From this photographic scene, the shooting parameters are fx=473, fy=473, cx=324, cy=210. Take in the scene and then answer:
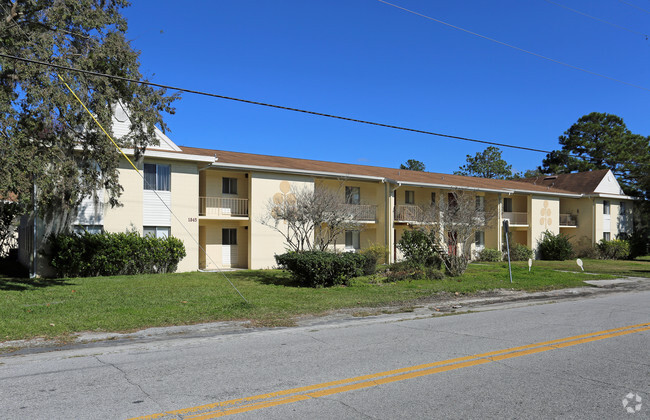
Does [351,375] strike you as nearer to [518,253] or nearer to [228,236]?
[228,236]

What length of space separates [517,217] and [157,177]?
85.7 feet

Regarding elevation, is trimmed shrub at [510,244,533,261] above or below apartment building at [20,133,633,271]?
below

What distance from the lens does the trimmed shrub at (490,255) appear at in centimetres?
3144

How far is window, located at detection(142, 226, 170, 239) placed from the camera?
21.0 meters

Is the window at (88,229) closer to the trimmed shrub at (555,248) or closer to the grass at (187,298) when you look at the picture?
the grass at (187,298)

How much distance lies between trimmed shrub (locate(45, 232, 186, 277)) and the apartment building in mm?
900

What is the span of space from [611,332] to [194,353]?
24.4 feet

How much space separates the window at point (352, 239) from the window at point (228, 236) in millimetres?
6633

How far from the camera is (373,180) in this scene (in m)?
27.5

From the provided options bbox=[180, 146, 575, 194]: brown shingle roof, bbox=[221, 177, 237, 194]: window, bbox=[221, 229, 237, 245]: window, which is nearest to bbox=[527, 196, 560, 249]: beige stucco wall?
bbox=[180, 146, 575, 194]: brown shingle roof

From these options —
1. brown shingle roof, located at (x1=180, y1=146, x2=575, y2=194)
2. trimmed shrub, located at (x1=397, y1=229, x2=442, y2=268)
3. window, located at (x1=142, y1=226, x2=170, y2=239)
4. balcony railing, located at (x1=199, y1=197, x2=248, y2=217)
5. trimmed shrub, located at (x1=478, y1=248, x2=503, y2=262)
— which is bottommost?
trimmed shrub, located at (x1=478, y1=248, x2=503, y2=262)

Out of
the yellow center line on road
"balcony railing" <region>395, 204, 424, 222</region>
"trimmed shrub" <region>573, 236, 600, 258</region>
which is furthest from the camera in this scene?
"trimmed shrub" <region>573, 236, 600, 258</region>

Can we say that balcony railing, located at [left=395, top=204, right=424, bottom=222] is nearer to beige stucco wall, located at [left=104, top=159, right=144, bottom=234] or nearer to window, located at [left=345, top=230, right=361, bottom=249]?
window, located at [left=345, top=230, right=361, bottom=249]

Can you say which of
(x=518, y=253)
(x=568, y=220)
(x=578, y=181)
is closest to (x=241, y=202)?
(x=518, y=253)
